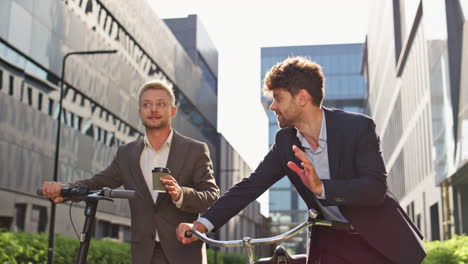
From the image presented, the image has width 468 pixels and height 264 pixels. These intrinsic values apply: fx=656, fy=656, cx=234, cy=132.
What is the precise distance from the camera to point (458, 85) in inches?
1043

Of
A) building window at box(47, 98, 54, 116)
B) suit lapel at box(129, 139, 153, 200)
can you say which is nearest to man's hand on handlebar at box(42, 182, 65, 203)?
suit lapel at box(129, 139, 153, 200)

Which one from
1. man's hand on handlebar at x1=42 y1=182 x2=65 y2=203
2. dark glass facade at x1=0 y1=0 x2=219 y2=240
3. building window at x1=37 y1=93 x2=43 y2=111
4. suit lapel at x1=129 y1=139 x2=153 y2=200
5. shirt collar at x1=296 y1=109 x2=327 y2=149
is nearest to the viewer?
shirt collar at x1=296 y1=109 x2=327 y2=149

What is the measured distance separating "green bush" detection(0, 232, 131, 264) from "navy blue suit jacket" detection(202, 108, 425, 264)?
6.73m

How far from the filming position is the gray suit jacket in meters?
4.13

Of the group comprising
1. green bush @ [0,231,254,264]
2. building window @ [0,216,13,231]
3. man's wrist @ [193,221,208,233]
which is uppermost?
man's wrist @ [193,221,208,233]

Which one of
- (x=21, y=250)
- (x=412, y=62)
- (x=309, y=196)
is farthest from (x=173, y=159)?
(x=412, y=62)

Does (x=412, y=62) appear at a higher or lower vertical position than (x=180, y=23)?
lower

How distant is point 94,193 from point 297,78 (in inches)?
50.5

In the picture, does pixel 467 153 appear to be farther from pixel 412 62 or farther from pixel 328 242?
pixel 328 242

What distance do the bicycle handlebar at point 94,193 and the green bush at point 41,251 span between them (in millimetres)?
5844

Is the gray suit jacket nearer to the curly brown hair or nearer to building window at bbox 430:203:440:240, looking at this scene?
the curly brown hair

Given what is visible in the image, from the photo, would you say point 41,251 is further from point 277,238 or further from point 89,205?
point 277,238

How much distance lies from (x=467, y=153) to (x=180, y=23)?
4056 centimetres

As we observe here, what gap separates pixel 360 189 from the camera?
9.93 ft
